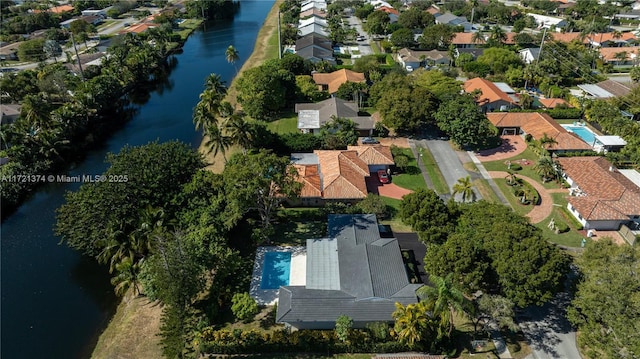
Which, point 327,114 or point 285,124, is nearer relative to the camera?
point 327,114

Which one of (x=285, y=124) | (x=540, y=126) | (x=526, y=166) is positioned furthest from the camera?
(x=285, y=124)

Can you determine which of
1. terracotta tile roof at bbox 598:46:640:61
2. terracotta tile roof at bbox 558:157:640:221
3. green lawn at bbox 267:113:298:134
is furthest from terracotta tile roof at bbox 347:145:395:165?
terracotta tile roof at bbox 598:46:640:61

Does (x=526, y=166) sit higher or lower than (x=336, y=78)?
lower

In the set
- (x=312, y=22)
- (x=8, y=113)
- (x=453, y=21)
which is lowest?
(x=8, y=113)

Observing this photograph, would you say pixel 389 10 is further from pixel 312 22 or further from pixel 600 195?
pixel 600 195

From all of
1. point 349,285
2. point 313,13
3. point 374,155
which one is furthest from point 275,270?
point 313,13

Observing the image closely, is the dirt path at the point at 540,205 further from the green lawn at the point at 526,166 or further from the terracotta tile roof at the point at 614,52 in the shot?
the terracotta tile roof at the point at 614,52
